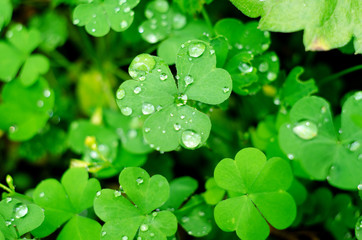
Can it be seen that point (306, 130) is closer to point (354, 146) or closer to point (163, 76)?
point (354, 146)

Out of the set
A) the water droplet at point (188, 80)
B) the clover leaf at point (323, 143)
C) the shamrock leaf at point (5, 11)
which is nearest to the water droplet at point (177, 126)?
the water droplet at point (188, 80)

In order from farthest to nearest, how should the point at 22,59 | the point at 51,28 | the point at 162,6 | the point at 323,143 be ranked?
1. the point at 51,28
2. the point at 22,59
3. the point at 162,6
4. the point at 323,143

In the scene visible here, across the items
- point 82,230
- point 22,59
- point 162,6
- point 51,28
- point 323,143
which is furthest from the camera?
point 51,28

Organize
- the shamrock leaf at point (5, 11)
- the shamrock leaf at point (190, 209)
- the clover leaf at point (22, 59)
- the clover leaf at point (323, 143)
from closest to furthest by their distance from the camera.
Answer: the clover leaf at point (323, 143)
the shamrock leaf at point (190, 209)
the shamrock leaf at point (5, 11)
the clover leaf at point (22, 59)

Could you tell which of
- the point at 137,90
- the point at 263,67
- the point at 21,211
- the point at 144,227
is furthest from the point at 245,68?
the point at 21,211

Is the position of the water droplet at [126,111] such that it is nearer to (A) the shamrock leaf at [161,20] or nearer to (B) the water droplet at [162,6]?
(A) the shamrock leaf at [161,20]
